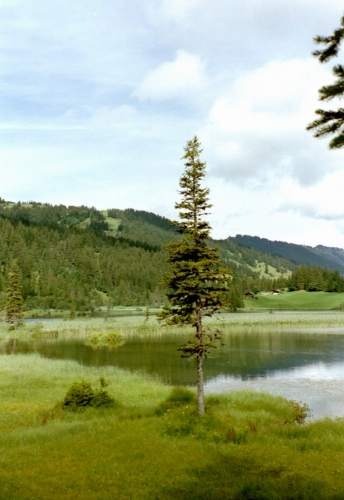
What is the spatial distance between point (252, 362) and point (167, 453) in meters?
47.7

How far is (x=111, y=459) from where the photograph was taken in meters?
21.8

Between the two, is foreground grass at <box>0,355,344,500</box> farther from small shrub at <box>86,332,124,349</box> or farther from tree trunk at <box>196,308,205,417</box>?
small shrub at <box>86,332,124,349</box>

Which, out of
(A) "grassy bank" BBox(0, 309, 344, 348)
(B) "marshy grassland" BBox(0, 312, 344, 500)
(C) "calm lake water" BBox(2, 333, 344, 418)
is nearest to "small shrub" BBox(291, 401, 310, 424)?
(B) "marshy grassland" BBox(0, 312, 344, 500)

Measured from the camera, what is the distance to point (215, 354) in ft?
254

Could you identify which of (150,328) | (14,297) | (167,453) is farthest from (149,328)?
(167,453)

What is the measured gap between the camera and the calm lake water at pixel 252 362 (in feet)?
158

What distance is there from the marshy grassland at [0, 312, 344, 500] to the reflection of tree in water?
19.8 meters

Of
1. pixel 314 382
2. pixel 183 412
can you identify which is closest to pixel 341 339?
pixel 314 382

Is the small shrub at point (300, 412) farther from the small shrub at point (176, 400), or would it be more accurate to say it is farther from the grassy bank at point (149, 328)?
the grassy bank at point (149, 328)

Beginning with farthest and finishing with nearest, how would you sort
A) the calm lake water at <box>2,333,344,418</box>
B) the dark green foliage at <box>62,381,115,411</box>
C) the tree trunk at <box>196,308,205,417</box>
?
1. the calm lake water at <box>2,333,344,418</box>
2. the dark green foliage at <box>62,381,115,411</box>
3. the tree trunk at <box>196,308,205,417</box>

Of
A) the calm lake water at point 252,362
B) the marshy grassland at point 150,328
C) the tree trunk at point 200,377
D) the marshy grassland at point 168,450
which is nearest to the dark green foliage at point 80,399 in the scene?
the marshy grassland at point 168,450

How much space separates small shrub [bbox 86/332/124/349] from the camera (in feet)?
300

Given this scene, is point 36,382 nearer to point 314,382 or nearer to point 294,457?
point 314,382

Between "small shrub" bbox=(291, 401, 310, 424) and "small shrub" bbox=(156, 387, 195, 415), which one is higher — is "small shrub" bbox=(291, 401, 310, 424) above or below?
below
